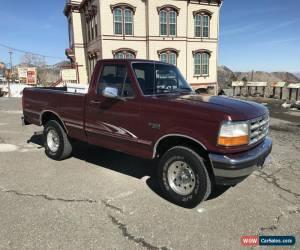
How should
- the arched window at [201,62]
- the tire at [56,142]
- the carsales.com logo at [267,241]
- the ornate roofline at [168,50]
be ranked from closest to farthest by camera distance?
the carsales.com logo at [267,241], the tire at [56,142], the ornate roofline at [168,50], the arched window at [201,62]

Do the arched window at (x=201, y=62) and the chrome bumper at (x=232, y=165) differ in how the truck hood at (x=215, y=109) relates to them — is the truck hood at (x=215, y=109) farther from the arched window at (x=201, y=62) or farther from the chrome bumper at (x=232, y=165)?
the arched window at (x=201, y=62)

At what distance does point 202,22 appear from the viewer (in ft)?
80.6

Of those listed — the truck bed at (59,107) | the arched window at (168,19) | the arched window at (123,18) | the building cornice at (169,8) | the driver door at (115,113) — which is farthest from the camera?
the arched window at (168,19)

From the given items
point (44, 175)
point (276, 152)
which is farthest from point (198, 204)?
point (276, 152)

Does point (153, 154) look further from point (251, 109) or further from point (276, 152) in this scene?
point (276, 152)

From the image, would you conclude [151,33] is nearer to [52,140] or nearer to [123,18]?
[123,18]

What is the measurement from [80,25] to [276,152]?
23.8 meters

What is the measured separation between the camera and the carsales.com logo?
3447 mm

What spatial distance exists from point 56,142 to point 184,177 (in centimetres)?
355

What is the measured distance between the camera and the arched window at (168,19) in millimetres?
22484

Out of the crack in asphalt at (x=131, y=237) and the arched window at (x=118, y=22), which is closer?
the crack in asphalt at (x=131, y=237)

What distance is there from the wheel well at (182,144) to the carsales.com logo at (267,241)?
1004mm

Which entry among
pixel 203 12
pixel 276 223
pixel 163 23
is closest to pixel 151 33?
pixel 163 23

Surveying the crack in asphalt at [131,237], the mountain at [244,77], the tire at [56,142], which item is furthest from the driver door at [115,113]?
the mountain at [244,77]
